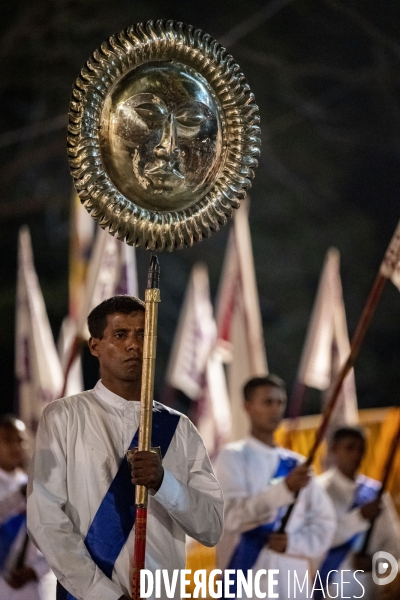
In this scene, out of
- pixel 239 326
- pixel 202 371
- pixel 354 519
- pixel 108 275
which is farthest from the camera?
pixel 239 326

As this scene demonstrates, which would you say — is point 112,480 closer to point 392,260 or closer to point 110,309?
point 110,309

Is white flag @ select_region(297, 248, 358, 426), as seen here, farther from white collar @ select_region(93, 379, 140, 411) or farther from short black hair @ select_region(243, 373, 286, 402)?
white collar @ select_region(93, 379, 140, 411)

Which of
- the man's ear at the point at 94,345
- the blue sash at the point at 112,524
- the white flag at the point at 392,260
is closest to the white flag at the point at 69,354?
the white flag at the point at 392,260

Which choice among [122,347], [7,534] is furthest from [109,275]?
[122,347]

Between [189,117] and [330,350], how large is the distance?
17.6 feet

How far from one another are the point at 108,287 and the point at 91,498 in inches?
156

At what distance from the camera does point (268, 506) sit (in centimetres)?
543

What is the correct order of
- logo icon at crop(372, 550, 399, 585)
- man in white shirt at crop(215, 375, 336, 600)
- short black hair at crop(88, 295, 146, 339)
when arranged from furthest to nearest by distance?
logo icon at crop(372, 550, 399, 585)
man in white shirt at crop(215, 375, 336, 600)
short black hair at crop(88, 295, 146, 339)

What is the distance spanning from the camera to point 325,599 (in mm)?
6277

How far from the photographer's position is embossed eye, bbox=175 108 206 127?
3.42m

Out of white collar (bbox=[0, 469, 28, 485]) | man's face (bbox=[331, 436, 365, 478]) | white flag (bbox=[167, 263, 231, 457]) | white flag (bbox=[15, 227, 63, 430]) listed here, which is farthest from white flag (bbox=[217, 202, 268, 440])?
white collar (bbox=[0, 469, 28, 485])

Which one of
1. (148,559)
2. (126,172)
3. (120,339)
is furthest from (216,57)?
(148,559)

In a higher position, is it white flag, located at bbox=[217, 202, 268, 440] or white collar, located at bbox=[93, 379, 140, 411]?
white flag, located at bbox=[217, 202, 268, 440]

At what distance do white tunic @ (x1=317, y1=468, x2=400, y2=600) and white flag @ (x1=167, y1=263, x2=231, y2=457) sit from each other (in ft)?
4.46
